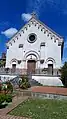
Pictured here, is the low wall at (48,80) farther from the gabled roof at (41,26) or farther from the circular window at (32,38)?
the circular window at (32,38)

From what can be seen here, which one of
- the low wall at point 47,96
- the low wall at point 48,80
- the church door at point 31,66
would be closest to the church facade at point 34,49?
the church door at point 31,66

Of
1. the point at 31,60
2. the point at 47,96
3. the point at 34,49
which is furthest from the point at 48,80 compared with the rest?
the point at 47,96

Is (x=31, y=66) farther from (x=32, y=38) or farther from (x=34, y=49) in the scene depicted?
(x=32, y=38)

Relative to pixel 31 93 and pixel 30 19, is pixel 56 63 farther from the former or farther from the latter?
pixel 31 93

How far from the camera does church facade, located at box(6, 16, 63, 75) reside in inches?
1291

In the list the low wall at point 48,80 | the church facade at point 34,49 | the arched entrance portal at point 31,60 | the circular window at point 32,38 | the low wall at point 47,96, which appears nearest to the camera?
the low wall at point 47,96

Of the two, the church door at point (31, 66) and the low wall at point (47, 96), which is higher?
the church door at point (31, 66)

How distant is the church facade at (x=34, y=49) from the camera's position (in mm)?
32781

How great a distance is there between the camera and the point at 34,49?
3412 centimetres

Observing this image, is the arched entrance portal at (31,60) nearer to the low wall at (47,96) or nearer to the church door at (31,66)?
the church door at (31,66)

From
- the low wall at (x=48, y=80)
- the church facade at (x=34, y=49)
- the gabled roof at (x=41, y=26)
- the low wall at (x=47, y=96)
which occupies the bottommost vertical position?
the low wall at (x=47, y=96)

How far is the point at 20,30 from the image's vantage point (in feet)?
116

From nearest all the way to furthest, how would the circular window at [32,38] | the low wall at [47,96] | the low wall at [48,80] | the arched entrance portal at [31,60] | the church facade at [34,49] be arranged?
1. the low wall at [47,96]
2. the low wall at [48,80]
3. the church facade at [34,49]
4. the arched entrance portal at [31,60]
5. the circular window at [32,38]

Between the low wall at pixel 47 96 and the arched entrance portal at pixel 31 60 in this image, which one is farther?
the arched entrance portal at pixel 31 60
